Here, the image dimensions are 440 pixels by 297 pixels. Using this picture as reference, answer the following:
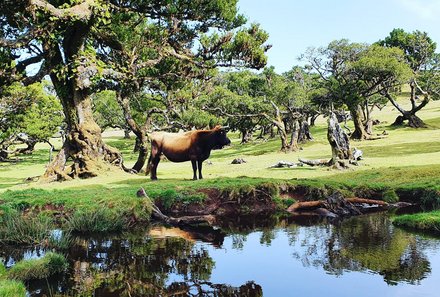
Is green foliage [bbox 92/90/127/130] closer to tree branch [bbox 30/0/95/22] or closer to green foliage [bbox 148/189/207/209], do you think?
tree branch [bbox 30/0/95/22]

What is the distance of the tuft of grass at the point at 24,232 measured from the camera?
11953 mm

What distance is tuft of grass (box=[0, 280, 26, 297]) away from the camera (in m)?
7.67

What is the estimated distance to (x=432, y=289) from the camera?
26.9 feet

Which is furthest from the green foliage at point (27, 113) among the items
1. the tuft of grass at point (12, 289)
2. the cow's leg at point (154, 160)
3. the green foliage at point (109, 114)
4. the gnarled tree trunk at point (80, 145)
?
the tuft of grass at point (12, 289)

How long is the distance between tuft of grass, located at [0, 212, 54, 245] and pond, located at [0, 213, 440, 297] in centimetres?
62

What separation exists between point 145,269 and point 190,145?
480 inches

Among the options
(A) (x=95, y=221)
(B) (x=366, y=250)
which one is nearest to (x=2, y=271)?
(A) (x=95, y=221)

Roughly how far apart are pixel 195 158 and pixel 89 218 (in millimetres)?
8452

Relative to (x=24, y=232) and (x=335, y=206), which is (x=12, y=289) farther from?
(x=335, y=206)

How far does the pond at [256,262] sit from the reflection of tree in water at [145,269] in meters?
0.02

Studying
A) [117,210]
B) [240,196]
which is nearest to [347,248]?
[240,196]

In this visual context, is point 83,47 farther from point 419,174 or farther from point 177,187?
point 419,174

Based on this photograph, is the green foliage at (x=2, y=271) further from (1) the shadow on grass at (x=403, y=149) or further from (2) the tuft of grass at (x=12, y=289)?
(1) the shadow on grass at (x=403, y=149)

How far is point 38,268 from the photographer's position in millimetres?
9266
